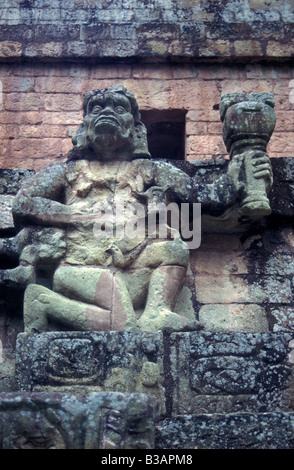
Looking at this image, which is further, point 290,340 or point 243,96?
point 243,96

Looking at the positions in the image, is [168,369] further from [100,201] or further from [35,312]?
[100,201]

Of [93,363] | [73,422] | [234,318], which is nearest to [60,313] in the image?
[93,363]

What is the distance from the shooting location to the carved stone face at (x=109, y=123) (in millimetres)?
5141

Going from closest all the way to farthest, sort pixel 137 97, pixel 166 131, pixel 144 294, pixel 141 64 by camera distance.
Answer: pixel 144 294 < pixel 137 97 < pixel 141 64 < pixel 166 131

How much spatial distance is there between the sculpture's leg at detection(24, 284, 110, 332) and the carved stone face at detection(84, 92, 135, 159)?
45.6 inches

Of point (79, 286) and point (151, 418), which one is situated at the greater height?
point (79, 286)

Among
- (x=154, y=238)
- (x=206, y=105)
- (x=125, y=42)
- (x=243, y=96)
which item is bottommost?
(x=154, y=238)

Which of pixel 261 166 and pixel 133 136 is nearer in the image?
pixel 261 166

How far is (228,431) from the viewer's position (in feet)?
13.0

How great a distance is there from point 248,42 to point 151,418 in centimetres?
624

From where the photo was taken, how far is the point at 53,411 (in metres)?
3.66

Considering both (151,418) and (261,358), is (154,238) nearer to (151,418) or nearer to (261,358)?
(261,358)

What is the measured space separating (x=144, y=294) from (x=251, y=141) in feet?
4.26
